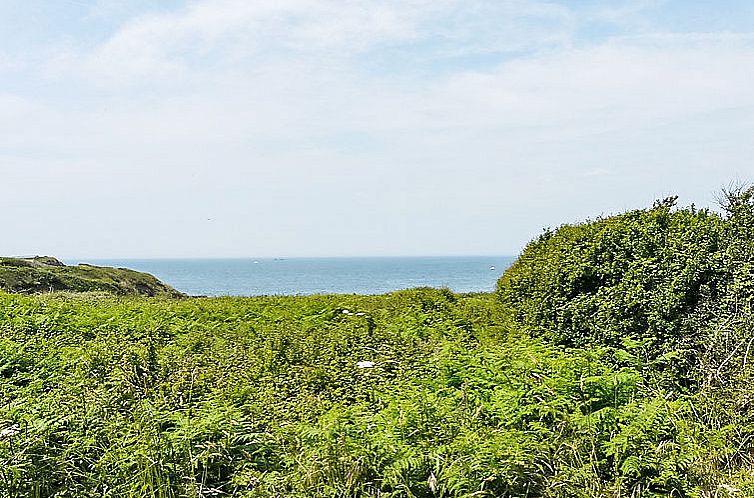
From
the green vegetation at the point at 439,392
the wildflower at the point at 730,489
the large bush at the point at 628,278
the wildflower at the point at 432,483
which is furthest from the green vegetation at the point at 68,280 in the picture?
the wildflower at the point at 730,489

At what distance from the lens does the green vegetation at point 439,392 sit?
3.93 meters

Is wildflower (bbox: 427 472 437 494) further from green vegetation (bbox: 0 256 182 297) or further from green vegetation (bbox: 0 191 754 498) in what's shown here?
green vegetation (bbox: 0 256 182 297)

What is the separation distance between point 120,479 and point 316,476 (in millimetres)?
1178

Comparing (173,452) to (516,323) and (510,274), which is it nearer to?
(516,323)

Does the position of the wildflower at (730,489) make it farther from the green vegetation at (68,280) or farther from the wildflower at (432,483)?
the green vegetation at (68,280)

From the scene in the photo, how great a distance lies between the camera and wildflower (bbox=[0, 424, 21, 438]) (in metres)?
3.99

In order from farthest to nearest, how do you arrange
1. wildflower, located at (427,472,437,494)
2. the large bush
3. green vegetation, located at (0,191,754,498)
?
the large bush < green vegetation, located at (0,191,754,498) < wildflower, located at (427,472,437,494)

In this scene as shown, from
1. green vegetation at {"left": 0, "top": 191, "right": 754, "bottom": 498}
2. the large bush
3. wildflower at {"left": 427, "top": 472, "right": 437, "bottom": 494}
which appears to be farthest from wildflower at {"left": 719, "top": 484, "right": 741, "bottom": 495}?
wildflower at {"left": 427, "top": 472, "right": 437, "bottom": 494}

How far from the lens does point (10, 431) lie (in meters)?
4.02

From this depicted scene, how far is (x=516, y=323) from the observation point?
7449mm

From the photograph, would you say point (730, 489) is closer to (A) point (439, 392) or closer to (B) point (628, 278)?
(A) point (439, 392)

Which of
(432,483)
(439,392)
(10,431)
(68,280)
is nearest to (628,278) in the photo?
(439,392)

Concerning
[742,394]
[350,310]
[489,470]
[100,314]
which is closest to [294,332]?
[350,310]

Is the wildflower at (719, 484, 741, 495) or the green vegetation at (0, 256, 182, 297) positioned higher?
the green vegetation at (0, 256, 182, 297)
